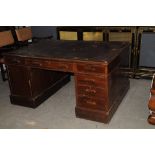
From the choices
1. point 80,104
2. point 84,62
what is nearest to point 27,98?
point 80,104

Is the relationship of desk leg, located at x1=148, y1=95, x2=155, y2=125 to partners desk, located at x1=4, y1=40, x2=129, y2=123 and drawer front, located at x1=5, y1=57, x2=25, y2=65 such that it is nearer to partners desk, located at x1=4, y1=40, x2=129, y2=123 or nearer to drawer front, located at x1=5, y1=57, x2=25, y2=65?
partners desk, located at x1=4, y1=40, x2=129, y2=123

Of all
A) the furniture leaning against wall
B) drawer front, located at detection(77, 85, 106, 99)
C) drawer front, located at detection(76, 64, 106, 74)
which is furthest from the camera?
the furniture leaning against wall

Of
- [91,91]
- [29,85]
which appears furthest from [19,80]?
[91,91]

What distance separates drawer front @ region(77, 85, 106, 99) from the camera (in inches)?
105

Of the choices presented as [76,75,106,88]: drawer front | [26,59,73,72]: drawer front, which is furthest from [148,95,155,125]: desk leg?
[26,59,73,72]: drawer front

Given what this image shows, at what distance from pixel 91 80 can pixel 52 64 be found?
57 cm

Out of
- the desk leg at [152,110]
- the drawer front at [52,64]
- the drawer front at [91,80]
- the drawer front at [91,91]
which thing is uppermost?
the drawer front at [52,64]

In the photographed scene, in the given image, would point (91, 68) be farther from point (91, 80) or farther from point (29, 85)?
point (29, 85)

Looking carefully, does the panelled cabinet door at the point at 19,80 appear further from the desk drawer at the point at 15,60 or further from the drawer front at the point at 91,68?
the drawer front at the point at 91,68

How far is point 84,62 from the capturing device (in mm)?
2570

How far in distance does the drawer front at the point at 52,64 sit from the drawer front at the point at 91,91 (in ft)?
0.94

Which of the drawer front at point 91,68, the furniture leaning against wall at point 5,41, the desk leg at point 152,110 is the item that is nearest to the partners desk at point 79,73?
the drawer front at point 91,68

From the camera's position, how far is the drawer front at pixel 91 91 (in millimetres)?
2660

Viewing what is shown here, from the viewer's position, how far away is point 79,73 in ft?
8.76
